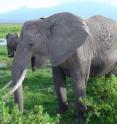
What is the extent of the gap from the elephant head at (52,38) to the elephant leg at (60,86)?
62 centimetres

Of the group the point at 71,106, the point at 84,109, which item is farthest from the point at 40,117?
the point at 71,106

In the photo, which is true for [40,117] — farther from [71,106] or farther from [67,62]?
[71,106]

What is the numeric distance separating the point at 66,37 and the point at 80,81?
790 mm

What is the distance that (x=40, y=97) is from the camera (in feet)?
29.3

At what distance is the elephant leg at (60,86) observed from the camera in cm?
764

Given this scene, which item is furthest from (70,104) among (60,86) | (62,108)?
(60,86)

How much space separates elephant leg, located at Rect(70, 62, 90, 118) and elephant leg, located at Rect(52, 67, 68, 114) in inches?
16.1

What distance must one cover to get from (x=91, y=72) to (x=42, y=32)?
1.31 m

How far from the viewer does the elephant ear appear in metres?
6.95

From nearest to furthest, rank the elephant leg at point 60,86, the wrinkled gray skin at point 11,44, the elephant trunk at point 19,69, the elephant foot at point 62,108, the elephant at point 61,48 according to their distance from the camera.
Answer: the elephant trunk at point 19,69 → the elephant at point 61,48 → the elephant leg at point 60,86 → the elephant foot at point 62,108 → the wrinkled gray skin at point 11,44

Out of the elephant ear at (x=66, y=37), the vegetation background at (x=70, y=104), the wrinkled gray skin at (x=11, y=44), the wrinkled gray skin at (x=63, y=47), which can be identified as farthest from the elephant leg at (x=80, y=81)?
the wrinkled gray skin at (x=11, y=44)

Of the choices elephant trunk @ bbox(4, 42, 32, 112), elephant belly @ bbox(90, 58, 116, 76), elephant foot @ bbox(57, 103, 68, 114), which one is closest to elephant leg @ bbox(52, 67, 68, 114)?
elephant foot @ bbox(57, 103, 68, 114)

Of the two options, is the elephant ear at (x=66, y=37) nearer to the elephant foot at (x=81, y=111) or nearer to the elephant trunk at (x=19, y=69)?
the elephant trunk at (x=19, y=69)

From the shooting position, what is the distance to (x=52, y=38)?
7020mm
